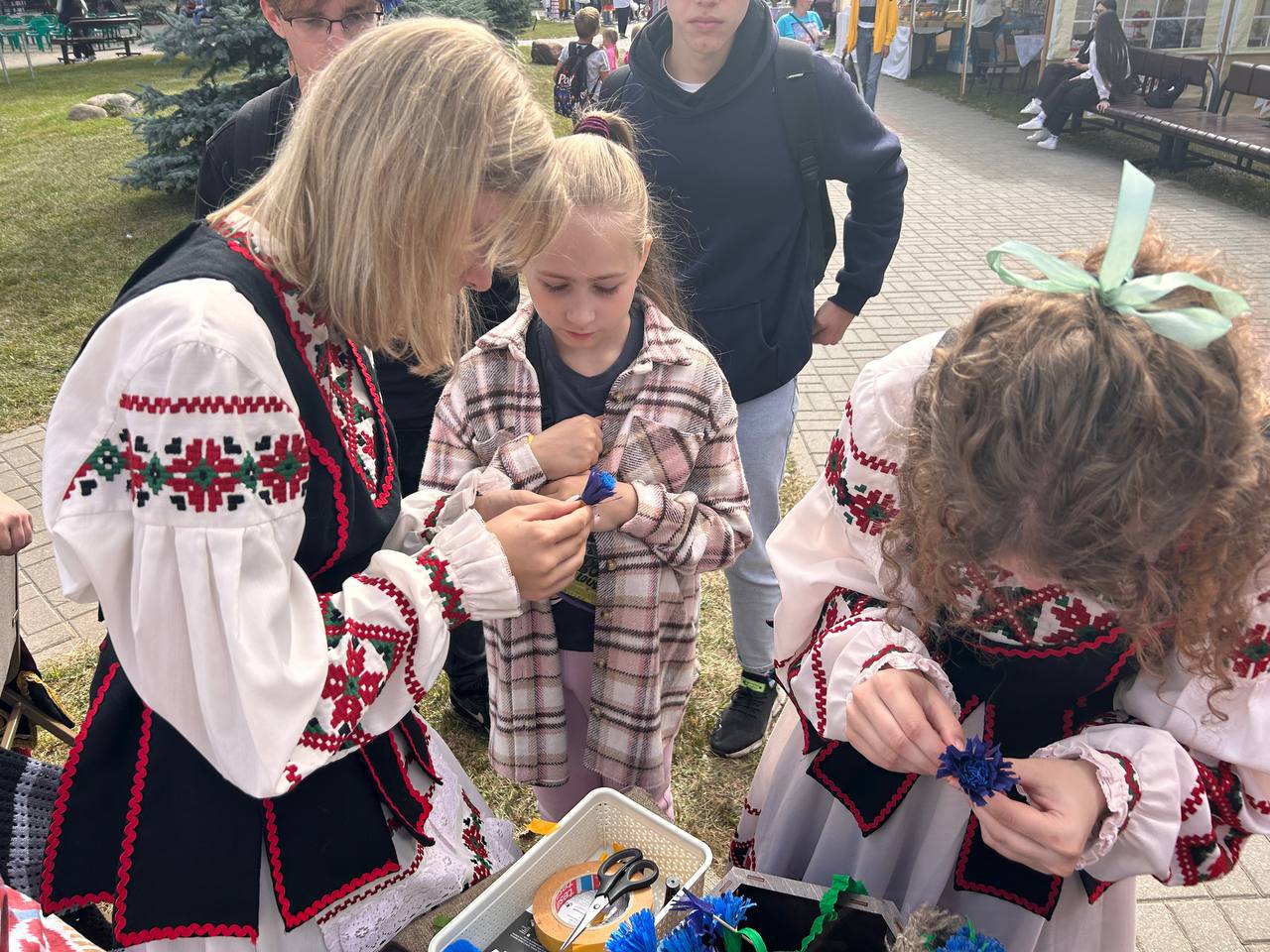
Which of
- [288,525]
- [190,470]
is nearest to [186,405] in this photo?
[190,470]

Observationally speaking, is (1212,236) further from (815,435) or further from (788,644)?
(788,644)

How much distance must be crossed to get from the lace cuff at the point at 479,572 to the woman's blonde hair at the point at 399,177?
0.29 meters

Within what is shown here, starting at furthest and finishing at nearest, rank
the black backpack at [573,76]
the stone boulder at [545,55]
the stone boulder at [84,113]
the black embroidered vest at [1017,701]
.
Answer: the stone boulder at [545,55] → the stone boulder at [84,113] → the black backpack at [573,76] → the black embroidered vest at [1017,701]

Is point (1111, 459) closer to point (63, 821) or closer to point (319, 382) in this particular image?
point (319, 382)

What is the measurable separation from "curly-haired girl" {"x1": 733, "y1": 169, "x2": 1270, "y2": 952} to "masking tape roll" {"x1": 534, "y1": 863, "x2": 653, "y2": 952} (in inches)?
11.9

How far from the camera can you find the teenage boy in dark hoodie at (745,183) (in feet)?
8.44

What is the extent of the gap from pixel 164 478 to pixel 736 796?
2.25m

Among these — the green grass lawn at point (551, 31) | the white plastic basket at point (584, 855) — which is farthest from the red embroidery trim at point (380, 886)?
the green grass lawn at point (551, 31)

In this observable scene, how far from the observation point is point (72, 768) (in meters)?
1.28

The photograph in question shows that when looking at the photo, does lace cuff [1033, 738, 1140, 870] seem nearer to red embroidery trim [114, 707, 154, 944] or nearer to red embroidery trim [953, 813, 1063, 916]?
red embroidery trim [953, 813, 1063, 916]

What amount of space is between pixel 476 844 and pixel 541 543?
65cm

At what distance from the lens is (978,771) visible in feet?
3.77

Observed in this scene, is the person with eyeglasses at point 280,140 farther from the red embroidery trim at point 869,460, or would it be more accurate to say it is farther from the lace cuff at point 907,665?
the lace cuff at point 907,665

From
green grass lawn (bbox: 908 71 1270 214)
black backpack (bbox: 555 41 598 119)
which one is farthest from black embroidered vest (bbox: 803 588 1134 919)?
black backpack (bbox: 555 41 598 119)
